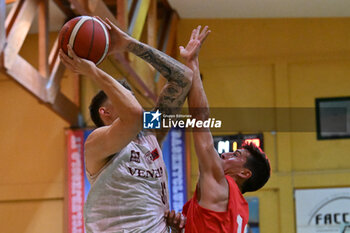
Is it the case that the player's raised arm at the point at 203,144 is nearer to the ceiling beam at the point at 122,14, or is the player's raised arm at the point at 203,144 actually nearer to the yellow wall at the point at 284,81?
the ceiling beam at the point at 122,14

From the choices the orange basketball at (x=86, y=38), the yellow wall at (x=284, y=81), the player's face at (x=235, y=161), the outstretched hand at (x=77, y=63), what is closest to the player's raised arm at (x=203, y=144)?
the player's face at (x=235, y=161)

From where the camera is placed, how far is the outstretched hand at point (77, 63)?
9.60 ft

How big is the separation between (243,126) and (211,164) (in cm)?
698

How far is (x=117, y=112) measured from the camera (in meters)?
2.99

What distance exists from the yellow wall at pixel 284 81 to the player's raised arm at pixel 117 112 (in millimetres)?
7291

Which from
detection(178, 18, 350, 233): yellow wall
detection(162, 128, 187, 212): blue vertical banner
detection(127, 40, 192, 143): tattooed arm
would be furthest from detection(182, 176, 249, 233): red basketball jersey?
detection(178, 18, 350, 233): yellow wall

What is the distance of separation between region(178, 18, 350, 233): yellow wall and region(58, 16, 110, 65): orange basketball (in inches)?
289

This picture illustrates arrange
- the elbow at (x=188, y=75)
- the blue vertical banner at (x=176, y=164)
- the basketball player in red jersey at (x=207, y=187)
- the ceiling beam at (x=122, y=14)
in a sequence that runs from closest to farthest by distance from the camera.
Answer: the elbow at (x=188, y=75) < the basketball player in red jersey at (x=207, y=187) < the ceiling beam at (x=122, y=14) < the blue vertical banner at (x=176, y=164)

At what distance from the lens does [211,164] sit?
3.41m

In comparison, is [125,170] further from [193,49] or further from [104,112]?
[193,49]

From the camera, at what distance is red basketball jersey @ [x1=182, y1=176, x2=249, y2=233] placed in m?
3.41

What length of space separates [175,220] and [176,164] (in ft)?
21.6

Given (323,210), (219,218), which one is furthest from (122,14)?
(323,210)

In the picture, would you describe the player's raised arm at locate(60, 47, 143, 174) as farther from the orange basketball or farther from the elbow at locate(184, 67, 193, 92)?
the elbow at locate(184, 67, 193, 92)
